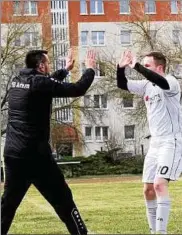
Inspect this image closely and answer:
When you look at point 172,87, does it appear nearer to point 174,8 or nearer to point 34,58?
point 34,58

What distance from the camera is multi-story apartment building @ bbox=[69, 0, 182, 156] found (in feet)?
157

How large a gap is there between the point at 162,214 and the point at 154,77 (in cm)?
154

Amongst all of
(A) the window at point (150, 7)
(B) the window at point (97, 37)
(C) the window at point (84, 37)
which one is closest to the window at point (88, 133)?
(C) the window at point (84, 37)

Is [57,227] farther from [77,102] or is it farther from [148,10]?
[148,10]

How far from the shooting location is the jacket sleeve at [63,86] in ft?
22.0

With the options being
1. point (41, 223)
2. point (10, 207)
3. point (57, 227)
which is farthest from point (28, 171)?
point (41, 223)

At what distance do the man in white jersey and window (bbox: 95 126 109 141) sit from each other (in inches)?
2221

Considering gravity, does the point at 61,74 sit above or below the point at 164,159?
above

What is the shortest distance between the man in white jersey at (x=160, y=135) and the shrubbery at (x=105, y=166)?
36.0m

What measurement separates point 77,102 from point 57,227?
134ft

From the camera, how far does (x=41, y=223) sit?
10.2 meters

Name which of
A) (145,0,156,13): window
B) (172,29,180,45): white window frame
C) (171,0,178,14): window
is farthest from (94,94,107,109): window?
(172,29,180,45): white window frame

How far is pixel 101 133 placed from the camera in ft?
214

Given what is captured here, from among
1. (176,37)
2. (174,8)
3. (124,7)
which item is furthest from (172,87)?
(124,7)
